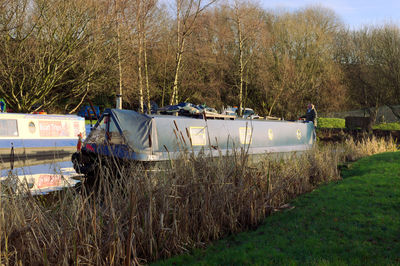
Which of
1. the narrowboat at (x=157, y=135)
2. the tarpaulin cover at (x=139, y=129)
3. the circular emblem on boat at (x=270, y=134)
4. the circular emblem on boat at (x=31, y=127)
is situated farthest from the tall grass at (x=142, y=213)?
the circular emblem on boat at (x=31, y=127)

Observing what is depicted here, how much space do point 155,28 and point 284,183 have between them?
13634 mm

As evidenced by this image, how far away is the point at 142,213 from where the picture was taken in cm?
404

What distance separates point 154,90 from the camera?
19.5 m

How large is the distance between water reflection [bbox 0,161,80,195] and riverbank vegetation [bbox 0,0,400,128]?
4153 mm

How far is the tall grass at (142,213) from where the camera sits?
3.37 m

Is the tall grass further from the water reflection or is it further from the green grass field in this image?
the green grass field

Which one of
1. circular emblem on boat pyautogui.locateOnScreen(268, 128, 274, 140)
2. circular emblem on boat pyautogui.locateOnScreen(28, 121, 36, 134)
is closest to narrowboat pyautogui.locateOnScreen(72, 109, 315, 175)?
circular emblem on boat pyautogui.locateOnScreen(268, 128, 274, 140)

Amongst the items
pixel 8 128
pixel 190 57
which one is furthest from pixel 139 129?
pixel 190 57

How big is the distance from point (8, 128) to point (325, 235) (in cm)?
1033

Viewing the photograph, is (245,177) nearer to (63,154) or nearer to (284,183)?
(284,183)

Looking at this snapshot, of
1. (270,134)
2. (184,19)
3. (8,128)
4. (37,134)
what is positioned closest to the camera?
(270,134)

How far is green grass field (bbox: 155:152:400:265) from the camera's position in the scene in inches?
141

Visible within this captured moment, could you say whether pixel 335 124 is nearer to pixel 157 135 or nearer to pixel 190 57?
pixel 190 57

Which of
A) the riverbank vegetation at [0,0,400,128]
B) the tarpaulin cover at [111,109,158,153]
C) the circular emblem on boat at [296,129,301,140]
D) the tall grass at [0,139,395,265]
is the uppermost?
the riverbank vegetation at [0,0,400,128]
